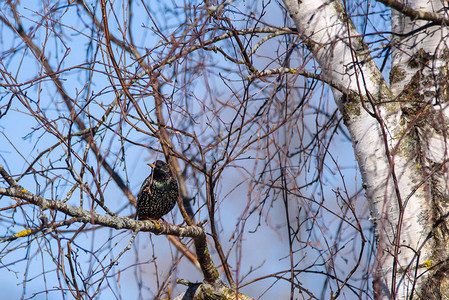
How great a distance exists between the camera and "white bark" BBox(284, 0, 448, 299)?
98.0 inches

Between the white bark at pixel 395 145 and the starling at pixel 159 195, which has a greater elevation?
the starling at pixel 159 195

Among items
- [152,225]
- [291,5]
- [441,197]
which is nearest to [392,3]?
[291,5]

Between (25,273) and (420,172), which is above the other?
(420,172)

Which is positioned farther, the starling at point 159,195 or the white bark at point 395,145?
the starling at point 159,195

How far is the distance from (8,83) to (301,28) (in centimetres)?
180

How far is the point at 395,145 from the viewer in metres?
2.59

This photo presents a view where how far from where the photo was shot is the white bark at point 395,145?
2.49 metres

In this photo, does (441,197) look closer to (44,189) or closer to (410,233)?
(410,233)

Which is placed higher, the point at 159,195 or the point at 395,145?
the point at 159,195

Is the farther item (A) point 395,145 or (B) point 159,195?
(B) point 159,195

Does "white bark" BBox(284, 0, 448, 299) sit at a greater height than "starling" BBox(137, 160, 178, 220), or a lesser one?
lesser

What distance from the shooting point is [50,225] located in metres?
2.32

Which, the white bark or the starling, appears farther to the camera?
the starling

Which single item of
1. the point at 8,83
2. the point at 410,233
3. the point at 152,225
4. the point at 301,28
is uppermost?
the point at 301,28
